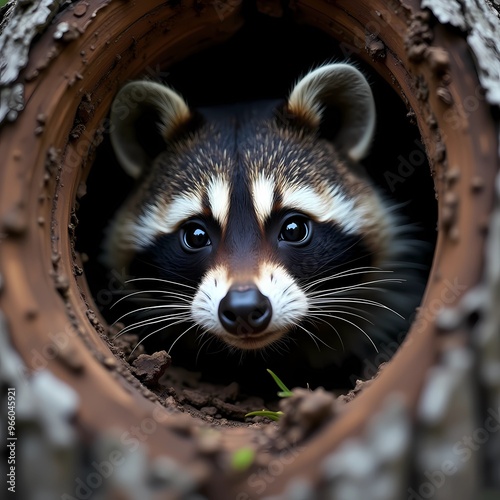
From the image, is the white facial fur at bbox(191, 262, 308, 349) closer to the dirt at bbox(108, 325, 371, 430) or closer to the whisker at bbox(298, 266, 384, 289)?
the whisker at bbox(298, 266, 384, 289)

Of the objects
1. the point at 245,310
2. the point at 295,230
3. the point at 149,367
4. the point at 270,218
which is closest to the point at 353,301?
the point at 295,230

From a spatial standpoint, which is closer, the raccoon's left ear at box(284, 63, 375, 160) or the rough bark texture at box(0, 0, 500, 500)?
the rough bark texture at box(0, 0, 500, 500)

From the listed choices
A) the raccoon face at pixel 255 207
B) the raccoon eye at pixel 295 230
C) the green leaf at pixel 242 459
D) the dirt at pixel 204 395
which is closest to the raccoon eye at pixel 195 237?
the raccoon face at pixel 255 207

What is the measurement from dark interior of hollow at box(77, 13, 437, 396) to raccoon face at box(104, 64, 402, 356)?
0.86 feet

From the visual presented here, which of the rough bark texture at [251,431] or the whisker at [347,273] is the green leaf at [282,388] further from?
the whisker at [347,273]

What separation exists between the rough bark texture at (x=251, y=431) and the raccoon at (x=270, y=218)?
3.10ft

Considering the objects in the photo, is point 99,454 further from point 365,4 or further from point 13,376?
point 365,4

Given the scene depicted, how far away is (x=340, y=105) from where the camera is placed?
435 centimetres

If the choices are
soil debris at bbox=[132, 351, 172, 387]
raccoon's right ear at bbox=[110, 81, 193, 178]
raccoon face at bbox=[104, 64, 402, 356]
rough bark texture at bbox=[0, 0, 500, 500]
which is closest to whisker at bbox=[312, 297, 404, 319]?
raccoon face at bbox=[104, 64, 402, 356]

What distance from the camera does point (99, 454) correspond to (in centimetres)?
229

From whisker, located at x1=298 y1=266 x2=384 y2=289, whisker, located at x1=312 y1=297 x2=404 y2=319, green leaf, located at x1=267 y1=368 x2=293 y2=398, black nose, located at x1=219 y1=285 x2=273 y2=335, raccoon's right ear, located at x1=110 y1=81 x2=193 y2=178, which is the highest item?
raccoon's right ear, located at x1=110 y1=81 x2=193 y2=178

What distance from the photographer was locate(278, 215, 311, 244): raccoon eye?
3936mm

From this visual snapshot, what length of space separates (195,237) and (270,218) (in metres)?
0.52

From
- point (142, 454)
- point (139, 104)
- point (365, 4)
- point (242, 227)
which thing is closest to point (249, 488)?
point (142, 454)
